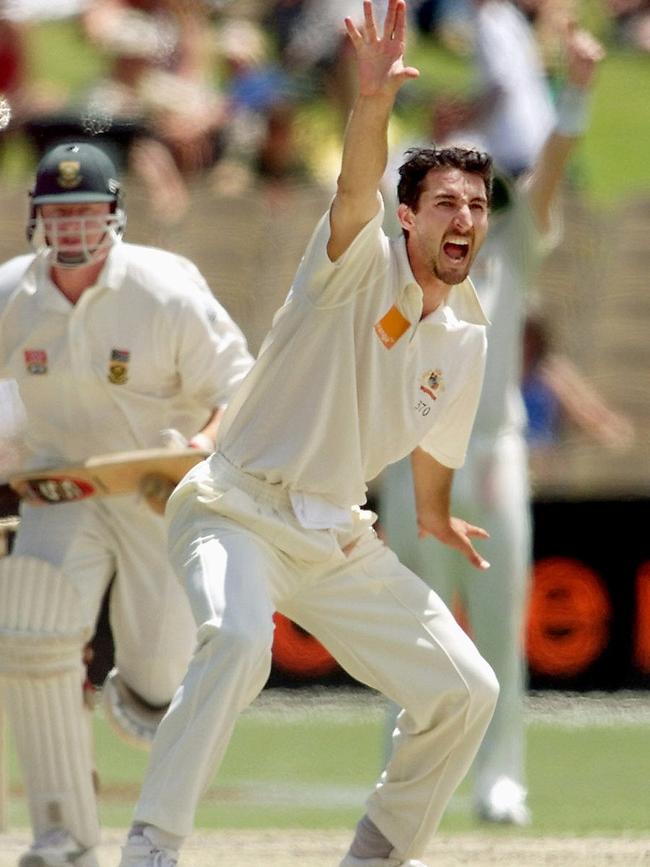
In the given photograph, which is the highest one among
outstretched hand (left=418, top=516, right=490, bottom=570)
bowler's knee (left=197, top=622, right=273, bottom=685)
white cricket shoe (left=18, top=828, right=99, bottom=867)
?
outstretched hand (left=418, top=516, right=490, bottom=570)

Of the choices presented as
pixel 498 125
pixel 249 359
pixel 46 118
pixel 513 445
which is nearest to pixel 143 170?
pixel 46 118

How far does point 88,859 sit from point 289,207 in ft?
17.4

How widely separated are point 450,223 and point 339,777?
10.8 ft

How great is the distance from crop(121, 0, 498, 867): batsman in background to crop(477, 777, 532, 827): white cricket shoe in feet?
4.74

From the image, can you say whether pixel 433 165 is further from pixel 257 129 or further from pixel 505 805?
pixel 257 129

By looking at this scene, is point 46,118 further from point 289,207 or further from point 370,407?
point 370,407

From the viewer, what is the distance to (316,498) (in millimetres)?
4742

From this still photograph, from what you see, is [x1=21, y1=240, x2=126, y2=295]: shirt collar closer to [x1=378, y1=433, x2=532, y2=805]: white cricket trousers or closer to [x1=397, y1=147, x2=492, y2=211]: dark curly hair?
[x1=397, y1=147, x2=492, y2=211]: dark curly hair

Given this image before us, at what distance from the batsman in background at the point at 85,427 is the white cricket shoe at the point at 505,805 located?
3.87 feet

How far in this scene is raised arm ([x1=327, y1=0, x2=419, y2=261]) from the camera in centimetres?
429

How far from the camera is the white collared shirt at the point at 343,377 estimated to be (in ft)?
15.0

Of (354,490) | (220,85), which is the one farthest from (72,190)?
(220,85)

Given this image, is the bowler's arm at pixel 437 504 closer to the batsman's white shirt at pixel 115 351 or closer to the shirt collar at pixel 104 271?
the batsman's white shirt at pixel 115 351

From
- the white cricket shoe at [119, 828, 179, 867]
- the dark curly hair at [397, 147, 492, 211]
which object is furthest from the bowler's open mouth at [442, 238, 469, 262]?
the white cricket shoe at [119, 828, 179, 867]
